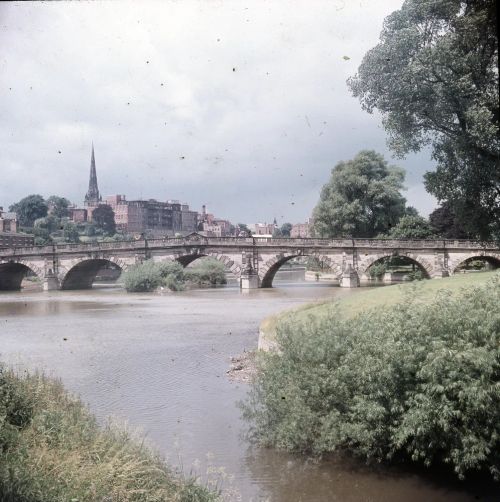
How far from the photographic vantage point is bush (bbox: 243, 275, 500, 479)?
926 cm

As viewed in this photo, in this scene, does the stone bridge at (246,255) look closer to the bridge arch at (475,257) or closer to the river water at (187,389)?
the bridge arch at (475,257)

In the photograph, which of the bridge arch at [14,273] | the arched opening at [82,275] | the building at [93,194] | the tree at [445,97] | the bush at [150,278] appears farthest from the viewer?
the building at [93,194]

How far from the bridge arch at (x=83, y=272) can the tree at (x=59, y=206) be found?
266 ft

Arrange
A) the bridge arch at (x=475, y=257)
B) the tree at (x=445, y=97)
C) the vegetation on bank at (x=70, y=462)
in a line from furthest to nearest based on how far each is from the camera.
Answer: the bridge arch at (x=475, y=257) → the tree at (x=445, y=97) → the vegetation on bank at (x=70, y=462)

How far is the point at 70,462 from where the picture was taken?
7.54 metres

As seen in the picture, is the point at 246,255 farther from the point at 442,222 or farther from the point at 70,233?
the point at 70,233

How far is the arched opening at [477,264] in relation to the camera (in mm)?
58781

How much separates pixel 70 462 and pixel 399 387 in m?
5.16

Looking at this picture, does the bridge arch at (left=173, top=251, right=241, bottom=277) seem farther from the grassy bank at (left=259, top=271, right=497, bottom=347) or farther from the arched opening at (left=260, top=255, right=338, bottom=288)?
the grassy bank at (left=259, top=271, right=497, bottom=347)

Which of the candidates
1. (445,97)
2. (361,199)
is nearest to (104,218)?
(361,199)

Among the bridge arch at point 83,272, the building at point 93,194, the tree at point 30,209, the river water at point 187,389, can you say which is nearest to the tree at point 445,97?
the river water at point 187,389

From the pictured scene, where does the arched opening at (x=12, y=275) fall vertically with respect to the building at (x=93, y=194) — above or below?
below

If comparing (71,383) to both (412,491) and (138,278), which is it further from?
(138,278)

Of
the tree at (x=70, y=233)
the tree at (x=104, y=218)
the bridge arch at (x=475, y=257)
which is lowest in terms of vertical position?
the bridge arch at (x=475, y=257)
